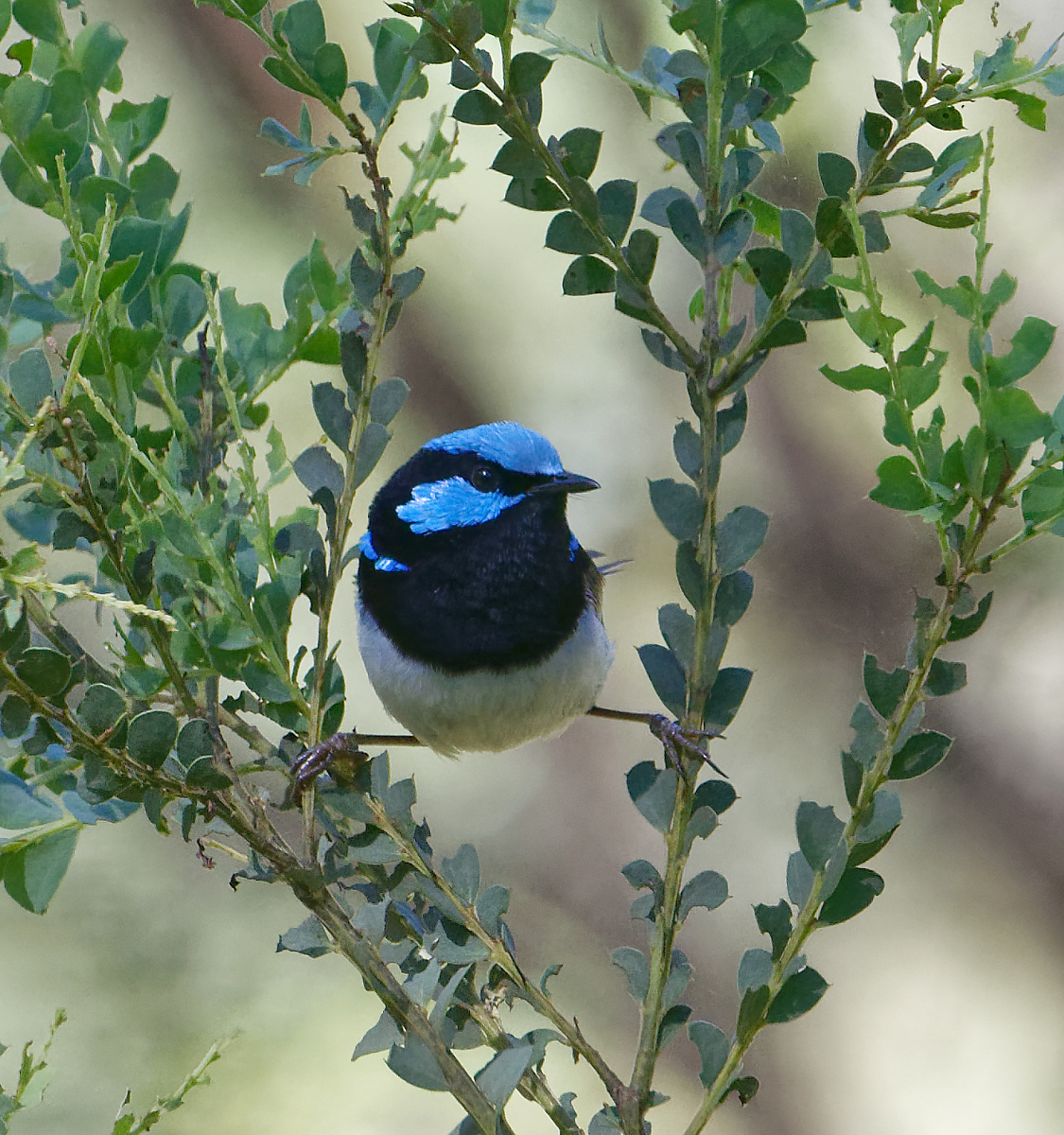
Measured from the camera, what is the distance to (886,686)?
0.44 m

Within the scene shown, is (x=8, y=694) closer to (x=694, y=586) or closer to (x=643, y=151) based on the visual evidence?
(x=694, y=586)

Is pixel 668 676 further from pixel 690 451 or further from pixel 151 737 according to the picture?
pixel 151 737

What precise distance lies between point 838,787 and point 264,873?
3.26ft

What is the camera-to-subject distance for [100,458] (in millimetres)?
503

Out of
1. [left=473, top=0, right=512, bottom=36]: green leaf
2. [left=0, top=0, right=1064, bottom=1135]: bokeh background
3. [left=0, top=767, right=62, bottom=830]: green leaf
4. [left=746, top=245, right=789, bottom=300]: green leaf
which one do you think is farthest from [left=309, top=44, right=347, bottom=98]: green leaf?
[left=0, top=0, right=1064, bottom=1135]: bokeh background

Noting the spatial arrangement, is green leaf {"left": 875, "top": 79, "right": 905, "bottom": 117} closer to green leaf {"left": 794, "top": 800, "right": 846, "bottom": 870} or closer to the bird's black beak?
green leaf {"left": 794, "top": 800, "right": 846, "bottom": 870}

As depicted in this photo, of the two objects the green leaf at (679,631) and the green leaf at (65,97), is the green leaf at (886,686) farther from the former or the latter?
the green leaf at (65,97)

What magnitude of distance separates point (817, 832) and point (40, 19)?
483 millimetres

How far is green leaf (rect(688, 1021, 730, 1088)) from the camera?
465mm

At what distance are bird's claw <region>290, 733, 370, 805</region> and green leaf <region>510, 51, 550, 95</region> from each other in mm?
259

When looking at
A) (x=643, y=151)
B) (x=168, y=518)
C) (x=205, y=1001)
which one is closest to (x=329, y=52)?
(x=168, y=518)

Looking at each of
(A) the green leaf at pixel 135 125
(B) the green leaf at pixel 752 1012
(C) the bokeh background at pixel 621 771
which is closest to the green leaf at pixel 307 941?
(B) the green leaf at pixel 752 1012

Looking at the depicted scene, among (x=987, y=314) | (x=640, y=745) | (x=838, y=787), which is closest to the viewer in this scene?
(x=987, y=314)

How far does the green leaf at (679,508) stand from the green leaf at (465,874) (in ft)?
0.51
